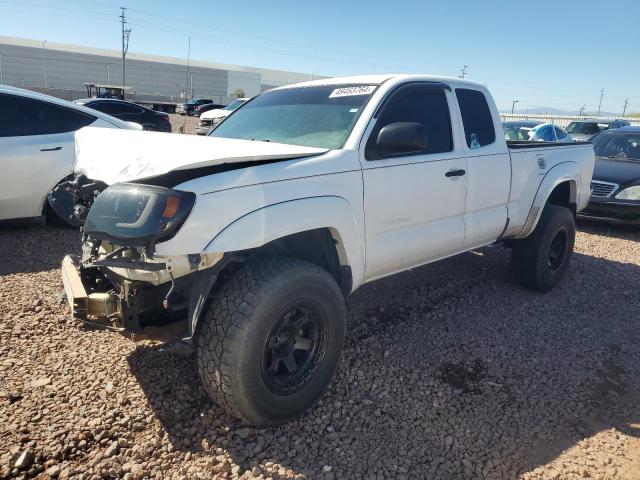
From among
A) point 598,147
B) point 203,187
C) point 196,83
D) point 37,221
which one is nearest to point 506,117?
point 598,147

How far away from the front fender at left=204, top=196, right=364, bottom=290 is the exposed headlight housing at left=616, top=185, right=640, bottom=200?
21.4 ft

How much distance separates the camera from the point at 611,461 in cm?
263

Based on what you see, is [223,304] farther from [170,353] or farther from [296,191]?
[170,353]

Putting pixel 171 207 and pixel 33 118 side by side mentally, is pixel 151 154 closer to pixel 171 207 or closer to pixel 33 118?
pixel 171 207

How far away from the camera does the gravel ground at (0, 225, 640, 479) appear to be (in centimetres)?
248

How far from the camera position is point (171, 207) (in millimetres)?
2256

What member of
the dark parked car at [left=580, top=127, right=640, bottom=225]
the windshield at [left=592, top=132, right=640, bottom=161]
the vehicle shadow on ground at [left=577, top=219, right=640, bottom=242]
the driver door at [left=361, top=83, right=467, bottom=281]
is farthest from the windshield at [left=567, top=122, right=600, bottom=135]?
the driver door at [left=361, top=83, right=467, bottom=281]

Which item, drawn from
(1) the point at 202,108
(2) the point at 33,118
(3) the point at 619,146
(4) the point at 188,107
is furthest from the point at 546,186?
(4) the point at 188,107

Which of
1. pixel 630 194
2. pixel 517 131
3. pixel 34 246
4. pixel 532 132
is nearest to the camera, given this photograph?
pixel 34 246

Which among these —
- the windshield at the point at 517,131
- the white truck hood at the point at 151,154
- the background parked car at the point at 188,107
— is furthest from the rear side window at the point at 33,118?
the background parked car at the point at 188,107

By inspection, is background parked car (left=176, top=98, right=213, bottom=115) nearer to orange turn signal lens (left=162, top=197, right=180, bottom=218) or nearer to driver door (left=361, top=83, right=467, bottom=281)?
driver door (left=361, top=83, right=467, bottom=281)

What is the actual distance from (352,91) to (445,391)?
2.12 metres

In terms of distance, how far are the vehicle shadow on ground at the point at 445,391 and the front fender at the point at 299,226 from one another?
2.45 feet

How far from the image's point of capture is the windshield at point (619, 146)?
8970 mm
